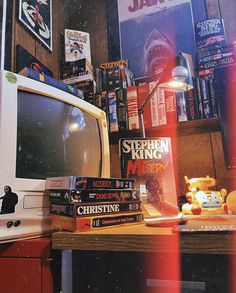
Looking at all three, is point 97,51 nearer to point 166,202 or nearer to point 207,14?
point 207,14

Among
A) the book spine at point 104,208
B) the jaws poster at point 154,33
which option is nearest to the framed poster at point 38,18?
the jaws poster at point 154,33

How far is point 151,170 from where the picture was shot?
3.61ft

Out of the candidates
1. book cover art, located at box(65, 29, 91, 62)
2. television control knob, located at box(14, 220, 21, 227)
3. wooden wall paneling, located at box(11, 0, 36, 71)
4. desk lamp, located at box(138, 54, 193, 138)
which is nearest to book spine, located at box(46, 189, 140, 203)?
television control knob, located at box(14, 220, 21, 227)

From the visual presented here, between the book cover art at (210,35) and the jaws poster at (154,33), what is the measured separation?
144 mm

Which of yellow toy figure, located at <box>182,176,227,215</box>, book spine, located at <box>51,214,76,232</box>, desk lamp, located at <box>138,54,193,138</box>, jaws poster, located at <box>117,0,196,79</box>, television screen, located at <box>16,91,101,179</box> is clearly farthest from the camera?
jaws poster, located at <box>117,0,196,79</box>

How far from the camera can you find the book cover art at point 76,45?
75.0 inches

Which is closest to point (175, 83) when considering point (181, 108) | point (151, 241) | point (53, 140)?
point (181, 108)

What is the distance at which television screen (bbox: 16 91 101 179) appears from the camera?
0.85 metres

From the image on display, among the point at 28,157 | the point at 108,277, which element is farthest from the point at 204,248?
the point at 28,157

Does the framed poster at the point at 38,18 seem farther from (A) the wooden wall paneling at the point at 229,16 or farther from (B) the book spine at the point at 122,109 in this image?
(A) the wooden wall paneling at the point at 229,16

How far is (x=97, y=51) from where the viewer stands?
2057mm

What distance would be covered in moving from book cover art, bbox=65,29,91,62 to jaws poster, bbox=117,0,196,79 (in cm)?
26

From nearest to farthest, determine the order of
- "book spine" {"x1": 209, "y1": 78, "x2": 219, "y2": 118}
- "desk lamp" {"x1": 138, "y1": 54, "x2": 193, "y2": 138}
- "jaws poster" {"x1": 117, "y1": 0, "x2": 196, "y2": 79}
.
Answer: "desk lamp" {"x1": 138, "y1": 54, "x2": 193, "y2": 138}, "book spine" {"x1": 209, "y1": 78, "x2": 219, "y2": 118}, "jaws poster" {"x1": 117, "y1": 0, "x2": 196, "y2": 79}

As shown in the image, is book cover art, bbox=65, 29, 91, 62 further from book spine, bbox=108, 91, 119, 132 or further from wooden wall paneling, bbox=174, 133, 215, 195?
wooden wall paneling, bbox=174, 133, 215, 195
